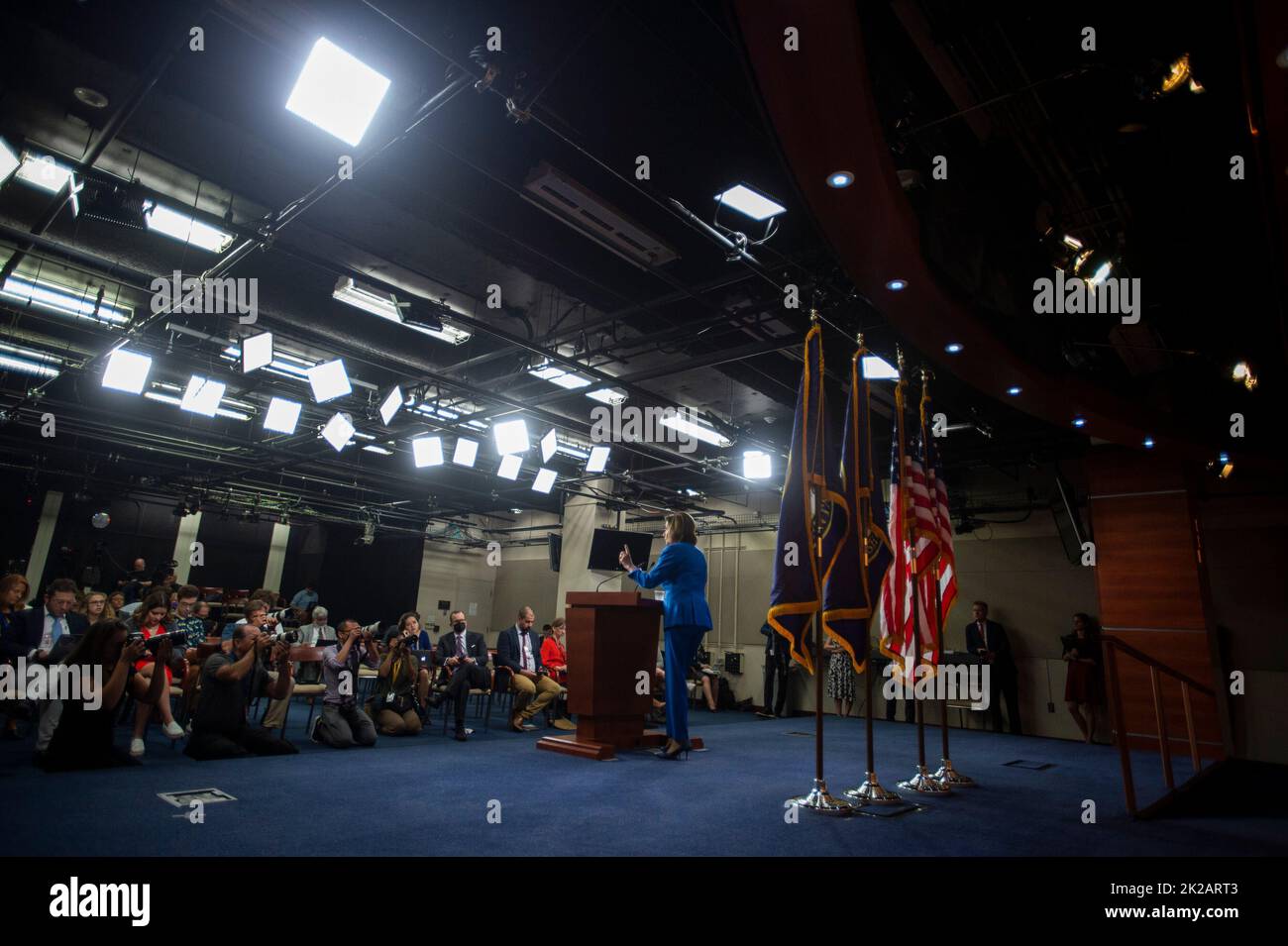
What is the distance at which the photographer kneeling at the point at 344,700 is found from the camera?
6.03 m

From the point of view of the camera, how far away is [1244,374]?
684 cm

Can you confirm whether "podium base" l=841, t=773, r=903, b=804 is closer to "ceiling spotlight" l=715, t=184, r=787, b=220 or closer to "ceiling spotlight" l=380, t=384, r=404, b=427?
"ceiling spotlight" l=715, t=184, r=787, b=220

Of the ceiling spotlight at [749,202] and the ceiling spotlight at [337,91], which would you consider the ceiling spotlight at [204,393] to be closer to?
the ceiling spotlight at [337,91]

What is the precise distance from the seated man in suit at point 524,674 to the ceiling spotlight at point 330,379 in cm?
339

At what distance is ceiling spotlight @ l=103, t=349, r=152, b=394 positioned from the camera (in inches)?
295

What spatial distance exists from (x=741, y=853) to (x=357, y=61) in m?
4.79

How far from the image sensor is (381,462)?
49.1 ft

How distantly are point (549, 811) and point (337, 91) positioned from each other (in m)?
4.38

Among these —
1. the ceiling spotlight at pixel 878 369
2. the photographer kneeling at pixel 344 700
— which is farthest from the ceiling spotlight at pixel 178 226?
the ceiling spotlight at pixel 878 369

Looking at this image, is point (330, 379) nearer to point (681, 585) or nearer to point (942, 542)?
point (681, 585)

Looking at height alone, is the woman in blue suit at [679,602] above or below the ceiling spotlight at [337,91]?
below

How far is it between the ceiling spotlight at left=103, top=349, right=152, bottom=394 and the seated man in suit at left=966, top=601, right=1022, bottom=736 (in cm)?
1137

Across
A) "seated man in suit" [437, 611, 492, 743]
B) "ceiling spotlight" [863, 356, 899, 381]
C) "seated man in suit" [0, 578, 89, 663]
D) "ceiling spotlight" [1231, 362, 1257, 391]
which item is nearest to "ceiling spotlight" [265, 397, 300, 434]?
"seated man in suit" [0, 578, 89, 663]
